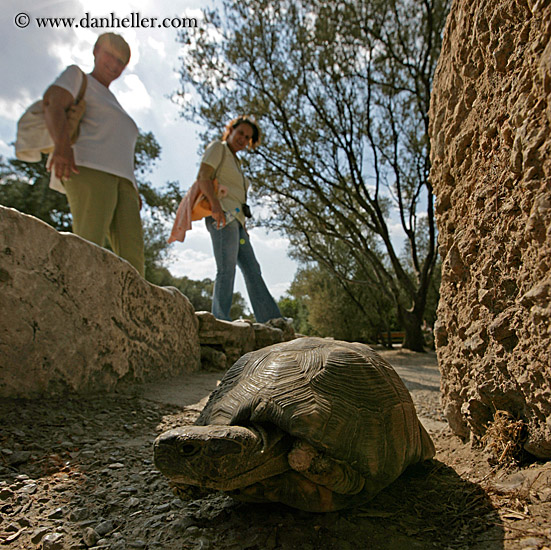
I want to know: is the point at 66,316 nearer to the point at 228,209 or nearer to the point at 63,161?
the point at 63,161

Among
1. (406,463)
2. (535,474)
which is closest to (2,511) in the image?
(406,463)

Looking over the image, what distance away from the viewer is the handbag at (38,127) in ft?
11.3

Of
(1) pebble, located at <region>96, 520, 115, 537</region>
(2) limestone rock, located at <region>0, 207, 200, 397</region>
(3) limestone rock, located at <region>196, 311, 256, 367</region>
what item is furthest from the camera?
(3) limestone rock, located at <region>196, 311, 256, 367</region>

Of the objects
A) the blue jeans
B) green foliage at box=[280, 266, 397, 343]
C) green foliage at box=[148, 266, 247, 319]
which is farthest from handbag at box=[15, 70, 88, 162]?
green foliage at box=[280, 266, 397, 343]

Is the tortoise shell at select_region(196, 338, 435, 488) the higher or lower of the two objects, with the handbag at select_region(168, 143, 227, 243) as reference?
lower

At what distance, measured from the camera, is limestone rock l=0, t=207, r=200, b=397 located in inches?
89.6

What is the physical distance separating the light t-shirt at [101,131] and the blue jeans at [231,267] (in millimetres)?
1658

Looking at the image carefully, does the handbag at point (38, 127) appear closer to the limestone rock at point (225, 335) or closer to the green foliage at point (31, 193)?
the limestone rock at point (225, 335)

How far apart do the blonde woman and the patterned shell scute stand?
2579 mm

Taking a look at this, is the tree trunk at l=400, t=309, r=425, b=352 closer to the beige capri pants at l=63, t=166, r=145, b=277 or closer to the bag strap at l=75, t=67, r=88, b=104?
the beige capri pants at l=63, t=166, r=145, b=277

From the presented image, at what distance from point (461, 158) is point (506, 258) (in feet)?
2.27

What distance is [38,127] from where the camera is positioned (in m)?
3.49

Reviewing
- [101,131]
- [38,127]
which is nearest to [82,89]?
[101,131]

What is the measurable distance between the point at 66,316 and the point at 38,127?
6.60 feet
